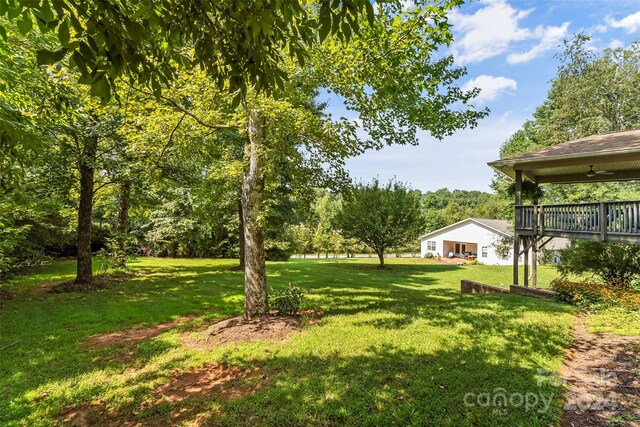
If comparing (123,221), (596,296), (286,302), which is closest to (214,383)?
(286,302)

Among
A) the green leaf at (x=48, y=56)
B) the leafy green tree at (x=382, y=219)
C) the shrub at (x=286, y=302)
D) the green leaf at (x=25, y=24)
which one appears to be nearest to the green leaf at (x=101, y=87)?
the green leaf at (x=48, y=56)

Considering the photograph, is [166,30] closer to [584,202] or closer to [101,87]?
[101,87]

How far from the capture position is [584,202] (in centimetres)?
898

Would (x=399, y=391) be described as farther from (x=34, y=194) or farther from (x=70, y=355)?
(x=34, y=194)

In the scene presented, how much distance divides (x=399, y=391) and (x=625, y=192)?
19.1 m

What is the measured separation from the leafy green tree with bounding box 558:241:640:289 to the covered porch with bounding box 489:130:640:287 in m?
1.03

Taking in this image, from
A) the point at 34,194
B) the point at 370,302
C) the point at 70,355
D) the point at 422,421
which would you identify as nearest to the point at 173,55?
the point at 422,421

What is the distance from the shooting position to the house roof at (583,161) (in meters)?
8.50

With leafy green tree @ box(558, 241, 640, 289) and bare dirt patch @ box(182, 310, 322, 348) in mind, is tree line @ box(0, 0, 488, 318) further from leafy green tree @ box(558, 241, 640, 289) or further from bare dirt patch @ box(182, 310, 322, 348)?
leafy green tree @ box(558, 241, 640, 289)

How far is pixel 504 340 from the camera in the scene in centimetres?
487

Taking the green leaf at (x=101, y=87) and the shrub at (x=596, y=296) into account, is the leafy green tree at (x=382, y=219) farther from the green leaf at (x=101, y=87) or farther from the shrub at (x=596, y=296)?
the green leaf at (x=101, y=87)

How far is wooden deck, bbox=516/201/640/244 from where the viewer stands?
782cm

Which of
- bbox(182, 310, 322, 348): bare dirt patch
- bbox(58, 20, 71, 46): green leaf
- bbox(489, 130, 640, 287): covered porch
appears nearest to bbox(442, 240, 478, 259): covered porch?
bbox(489, 130, 640, 287): covered porch

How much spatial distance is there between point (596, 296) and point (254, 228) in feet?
27.1
